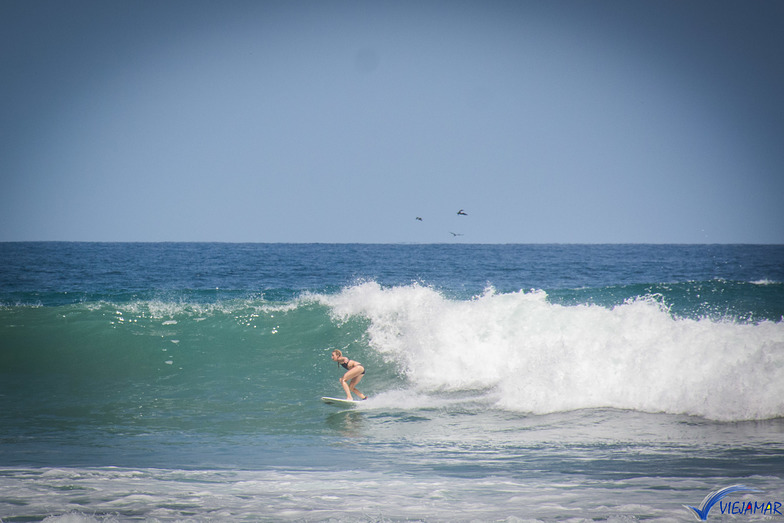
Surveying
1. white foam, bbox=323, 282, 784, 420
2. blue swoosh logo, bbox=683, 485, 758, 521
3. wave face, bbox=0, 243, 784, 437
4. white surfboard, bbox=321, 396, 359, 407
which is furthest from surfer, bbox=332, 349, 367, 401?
blue swoosh logo, bbox=683, 485, 758, 521

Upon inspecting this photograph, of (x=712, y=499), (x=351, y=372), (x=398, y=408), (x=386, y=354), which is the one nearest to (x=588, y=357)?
(x=398, y=408)

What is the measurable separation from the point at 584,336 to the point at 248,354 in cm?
836

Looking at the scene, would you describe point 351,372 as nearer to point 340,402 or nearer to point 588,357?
point 340,402

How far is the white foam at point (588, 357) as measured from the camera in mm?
10258

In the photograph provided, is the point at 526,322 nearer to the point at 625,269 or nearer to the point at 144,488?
the point at 144,488

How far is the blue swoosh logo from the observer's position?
17.1ft

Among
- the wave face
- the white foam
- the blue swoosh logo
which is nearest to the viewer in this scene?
the blue swoosh logo

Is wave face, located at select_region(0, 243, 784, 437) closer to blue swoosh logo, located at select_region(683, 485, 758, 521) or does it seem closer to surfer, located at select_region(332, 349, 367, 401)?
surfer, located at select_region(332, 349, 367, 401)

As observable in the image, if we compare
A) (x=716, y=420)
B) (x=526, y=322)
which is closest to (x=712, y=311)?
(x=526, y=322)

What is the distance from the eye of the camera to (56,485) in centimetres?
635

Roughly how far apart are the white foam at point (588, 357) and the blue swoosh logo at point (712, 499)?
4.18 metres

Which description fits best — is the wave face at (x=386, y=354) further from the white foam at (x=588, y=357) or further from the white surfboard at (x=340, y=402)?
the white surfboard at (x=340, y=402)

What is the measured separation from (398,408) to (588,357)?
3853 mm

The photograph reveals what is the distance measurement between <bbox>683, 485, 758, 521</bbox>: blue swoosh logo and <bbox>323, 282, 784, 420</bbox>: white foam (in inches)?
164
